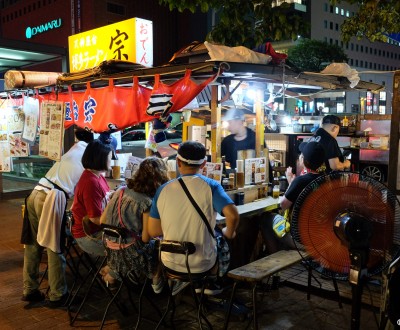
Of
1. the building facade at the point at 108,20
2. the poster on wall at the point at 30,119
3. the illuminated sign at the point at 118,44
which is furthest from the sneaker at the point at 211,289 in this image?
the building facade at the point at 108,20

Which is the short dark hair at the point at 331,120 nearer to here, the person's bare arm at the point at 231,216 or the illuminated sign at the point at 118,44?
the illuminated sign at the point at 118,44

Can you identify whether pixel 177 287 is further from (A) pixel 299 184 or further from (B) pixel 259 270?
(A) pixel 299 184

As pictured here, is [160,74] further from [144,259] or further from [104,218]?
[144,259]

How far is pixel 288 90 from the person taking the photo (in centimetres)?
704

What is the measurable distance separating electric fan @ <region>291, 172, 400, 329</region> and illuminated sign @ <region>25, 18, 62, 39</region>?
48.8m

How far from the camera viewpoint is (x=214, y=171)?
17.9ft

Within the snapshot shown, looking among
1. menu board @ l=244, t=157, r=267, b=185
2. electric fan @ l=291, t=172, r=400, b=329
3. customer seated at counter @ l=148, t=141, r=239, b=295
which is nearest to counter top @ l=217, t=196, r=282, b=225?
menu board @ l=244, t=157, r=267, b=185

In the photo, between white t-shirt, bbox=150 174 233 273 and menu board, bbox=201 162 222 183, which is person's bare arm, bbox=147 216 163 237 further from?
menu board, bbox=201 162 222 183

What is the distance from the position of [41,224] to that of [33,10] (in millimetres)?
53204

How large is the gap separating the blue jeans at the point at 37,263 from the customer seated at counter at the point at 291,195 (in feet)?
8.61

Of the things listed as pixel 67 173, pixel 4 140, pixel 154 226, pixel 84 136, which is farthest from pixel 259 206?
pixel 4 140

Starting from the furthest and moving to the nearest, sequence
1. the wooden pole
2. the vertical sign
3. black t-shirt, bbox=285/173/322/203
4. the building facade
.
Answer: the building facade < the vertical sign < the wooden pole < black t-shirt, bbox=285/173/322/203

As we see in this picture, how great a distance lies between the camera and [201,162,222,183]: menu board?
17.8 feet

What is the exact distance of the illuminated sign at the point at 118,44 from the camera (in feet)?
23.0
